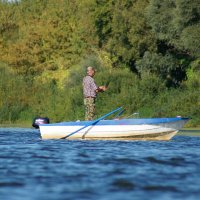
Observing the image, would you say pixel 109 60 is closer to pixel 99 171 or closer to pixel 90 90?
pixel 90 90

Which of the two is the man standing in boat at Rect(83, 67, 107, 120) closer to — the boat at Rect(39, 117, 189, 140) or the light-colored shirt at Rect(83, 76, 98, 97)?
the light-colored shirt at Rect(83, 76, 98, 97)

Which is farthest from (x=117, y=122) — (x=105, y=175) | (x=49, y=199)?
(x=49, y=199)

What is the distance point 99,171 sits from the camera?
18172 millimetres

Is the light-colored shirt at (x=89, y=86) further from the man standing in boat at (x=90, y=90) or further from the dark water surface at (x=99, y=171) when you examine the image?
the dark water surface at (x=99, y=171)

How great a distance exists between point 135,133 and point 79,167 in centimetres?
1054

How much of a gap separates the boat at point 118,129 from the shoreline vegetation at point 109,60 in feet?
34.0

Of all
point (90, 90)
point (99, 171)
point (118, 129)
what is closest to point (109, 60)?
point (90, 90)

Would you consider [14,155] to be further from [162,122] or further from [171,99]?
[171,99]

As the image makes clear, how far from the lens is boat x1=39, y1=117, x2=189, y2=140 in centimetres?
2922

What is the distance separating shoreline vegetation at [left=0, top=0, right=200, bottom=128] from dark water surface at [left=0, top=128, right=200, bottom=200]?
15.3 m

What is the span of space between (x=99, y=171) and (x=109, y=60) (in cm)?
4292

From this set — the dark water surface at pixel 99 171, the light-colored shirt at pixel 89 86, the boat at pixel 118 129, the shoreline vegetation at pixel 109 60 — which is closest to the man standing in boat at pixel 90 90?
the light-colored shirt at pixel 89 86

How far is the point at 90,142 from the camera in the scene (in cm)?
2867

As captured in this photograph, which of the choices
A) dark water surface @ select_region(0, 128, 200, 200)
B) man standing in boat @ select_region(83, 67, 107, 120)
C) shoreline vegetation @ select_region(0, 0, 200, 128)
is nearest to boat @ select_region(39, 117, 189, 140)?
man standing in boat @ select_region(83, 67, 107, 120)
